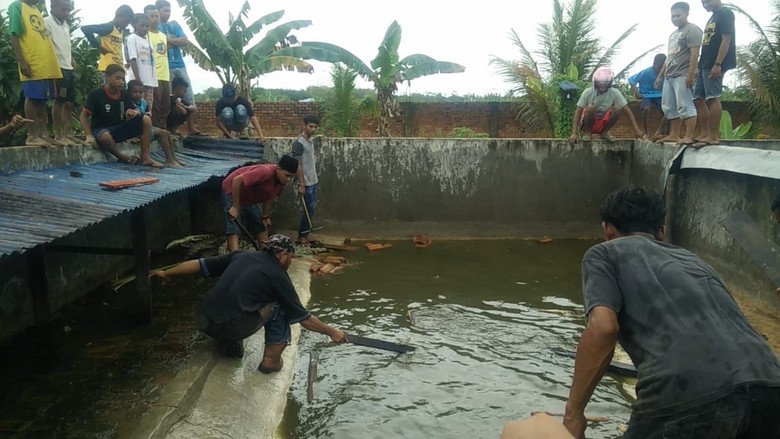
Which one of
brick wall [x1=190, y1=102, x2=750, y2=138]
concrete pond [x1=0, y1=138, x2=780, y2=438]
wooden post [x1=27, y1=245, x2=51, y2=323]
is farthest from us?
→ brick wall [x1=190, y1=102, x2=750, y2=138]

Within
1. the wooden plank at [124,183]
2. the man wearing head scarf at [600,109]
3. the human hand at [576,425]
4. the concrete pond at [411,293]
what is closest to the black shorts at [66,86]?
the concrete pond at [411,293]

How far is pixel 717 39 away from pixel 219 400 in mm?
7013

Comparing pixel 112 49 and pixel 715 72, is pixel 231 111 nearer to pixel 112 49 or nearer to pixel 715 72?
pixel 112 49

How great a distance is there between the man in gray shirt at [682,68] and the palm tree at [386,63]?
6.87 meters

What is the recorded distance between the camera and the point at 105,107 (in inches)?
298

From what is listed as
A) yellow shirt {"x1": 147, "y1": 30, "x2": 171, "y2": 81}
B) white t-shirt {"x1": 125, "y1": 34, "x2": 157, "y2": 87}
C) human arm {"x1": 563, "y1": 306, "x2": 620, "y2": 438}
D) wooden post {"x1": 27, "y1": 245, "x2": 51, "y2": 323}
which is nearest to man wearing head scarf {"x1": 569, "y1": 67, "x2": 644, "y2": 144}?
yellow shirt {"x1": 147, "y1": 30, "x2": 171, "y2": 81}

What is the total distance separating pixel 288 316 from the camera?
499 cm

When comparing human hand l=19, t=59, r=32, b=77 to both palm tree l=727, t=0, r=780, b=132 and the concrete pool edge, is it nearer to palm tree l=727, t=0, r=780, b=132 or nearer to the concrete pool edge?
the concrete pool edge

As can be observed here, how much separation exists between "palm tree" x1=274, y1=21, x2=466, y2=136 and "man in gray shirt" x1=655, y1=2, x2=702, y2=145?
22.5ft

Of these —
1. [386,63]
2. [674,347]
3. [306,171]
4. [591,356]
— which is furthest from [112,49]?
[674,347]

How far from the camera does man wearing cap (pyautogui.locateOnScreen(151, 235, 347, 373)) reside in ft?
16.0

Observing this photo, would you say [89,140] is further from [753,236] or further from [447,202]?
[753,236]

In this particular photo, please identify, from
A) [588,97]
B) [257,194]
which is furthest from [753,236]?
[588,97]

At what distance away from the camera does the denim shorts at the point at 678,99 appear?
27.9ft
